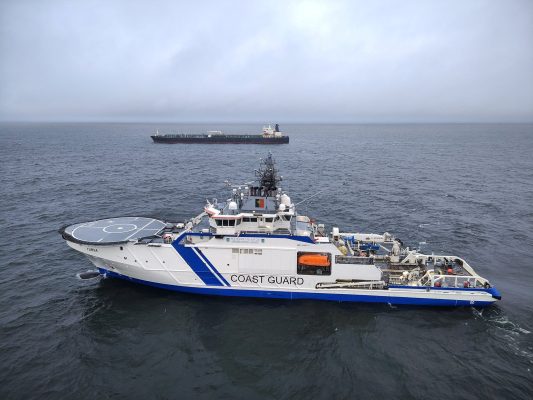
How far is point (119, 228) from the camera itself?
25.4 meters

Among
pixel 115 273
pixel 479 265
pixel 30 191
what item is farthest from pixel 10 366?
pixel 30 191

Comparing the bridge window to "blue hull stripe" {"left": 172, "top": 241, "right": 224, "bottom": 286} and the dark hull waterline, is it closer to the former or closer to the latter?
"blue hull stripe" {"left": 172, "top": 241, "right": 224, "bottom": 286}

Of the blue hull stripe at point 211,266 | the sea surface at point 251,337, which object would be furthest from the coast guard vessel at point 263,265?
the sea surface at point 251,337

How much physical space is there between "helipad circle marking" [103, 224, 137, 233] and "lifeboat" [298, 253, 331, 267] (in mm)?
12959

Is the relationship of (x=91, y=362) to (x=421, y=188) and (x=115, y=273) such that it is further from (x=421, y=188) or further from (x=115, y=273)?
(x=421, y=188)

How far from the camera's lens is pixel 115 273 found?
24.5 m

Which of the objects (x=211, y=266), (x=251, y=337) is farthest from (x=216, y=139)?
(x=251, y=337)

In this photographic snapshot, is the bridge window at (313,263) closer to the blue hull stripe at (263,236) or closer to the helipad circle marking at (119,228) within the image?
the blue hull stripe at (263,236)

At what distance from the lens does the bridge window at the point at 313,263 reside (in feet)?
74.6

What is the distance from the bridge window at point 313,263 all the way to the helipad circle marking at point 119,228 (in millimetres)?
12866

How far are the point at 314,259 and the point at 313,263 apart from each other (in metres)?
0.29

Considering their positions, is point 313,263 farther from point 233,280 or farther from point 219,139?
point 219,139

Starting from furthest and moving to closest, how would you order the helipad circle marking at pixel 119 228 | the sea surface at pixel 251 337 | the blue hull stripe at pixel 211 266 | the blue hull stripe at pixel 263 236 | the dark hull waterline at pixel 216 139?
the dark hull waterline at pixel 216 139 < the helipad circle marking at pixel 119 228 < the blue hull stripe at pixel 211 266 < the blue hull stripe at pixel 263 236 < the sea surface at pixel 251 337

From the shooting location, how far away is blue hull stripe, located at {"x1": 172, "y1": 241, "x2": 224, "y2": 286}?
22469mm
